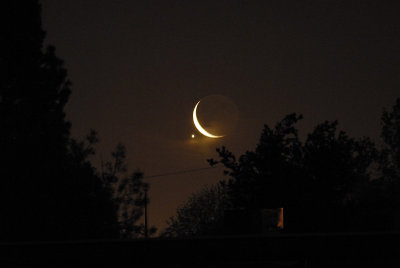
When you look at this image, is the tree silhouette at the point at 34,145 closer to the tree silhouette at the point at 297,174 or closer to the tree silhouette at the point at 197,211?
the tree silhouette at the point at 297,174

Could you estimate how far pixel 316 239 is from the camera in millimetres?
3482

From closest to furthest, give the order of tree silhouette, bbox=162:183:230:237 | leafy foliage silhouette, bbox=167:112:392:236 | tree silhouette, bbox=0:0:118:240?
leafy foliage silhouette, bbox=167:112:392:236 < tree silhouette, bbox=0:0:118:240 < tree silhouette, bbox=162:183:230:237

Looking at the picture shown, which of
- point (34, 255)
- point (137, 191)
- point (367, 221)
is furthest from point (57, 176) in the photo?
point (34, 255)

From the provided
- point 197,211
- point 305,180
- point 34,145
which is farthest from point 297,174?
point 197,211

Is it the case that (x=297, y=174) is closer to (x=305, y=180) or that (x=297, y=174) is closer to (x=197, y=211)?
(x=305, y=180)

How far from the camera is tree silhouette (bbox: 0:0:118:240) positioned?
26328mm

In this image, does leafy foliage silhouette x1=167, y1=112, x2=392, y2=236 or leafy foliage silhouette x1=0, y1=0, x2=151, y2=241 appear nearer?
leafy foliage silhouette x1=167, y1=112, x2=392, y2=236

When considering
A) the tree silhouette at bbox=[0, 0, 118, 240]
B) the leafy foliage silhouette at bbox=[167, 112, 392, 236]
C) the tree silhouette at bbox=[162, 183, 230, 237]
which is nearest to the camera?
the leafy foliage silhouette at bbox=[167, 112, 392, 236]

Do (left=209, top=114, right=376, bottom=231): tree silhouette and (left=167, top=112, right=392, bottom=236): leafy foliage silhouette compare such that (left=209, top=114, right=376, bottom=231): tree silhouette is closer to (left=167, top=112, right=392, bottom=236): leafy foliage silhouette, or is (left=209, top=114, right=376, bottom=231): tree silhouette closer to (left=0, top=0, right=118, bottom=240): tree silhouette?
(left=167, top=112, right=392, bottom=236): leafy foliage silhouette

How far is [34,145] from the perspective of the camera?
26891 millimetres

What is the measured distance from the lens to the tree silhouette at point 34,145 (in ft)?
86.4

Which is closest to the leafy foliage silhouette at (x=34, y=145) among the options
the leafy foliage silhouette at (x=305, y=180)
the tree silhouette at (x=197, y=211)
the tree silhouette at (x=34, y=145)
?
→ the tree silhouette at (x=34, y=145)

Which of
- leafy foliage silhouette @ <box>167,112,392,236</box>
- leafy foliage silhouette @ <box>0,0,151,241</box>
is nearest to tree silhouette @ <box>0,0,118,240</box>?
leafy foliage silhouette @ <box>0,0,151,241</box>

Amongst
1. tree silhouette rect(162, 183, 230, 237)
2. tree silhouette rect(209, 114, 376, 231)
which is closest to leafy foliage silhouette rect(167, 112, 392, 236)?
tree silhouette rect(209, 114, 376, 231)
